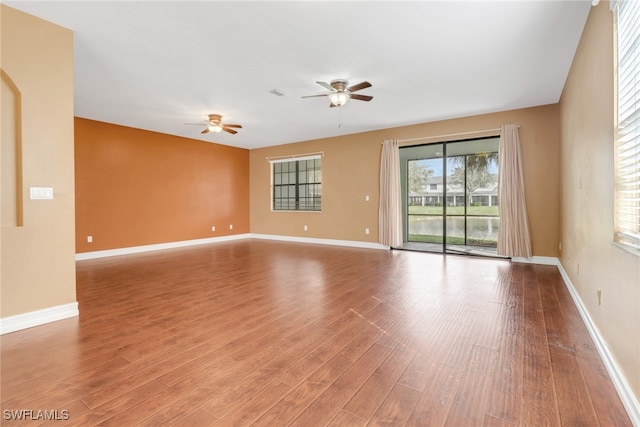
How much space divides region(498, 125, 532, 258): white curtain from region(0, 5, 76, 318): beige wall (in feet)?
20.4

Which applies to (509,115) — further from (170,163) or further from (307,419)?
(170,163)

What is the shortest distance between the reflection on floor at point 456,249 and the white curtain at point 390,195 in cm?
47

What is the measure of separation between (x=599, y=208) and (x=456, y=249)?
421 centimetres

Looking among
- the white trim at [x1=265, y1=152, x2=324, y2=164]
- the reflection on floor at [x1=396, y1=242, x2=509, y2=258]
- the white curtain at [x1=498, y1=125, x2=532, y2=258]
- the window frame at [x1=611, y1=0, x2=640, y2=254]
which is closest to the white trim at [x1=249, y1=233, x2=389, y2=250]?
the reflection on floor at [x1=396, y1=242, x2=509, y2=258]

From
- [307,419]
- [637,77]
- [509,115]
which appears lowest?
[307,419]

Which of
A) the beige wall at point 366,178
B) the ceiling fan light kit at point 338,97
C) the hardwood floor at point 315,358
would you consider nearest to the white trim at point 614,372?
the hardwood floor at point 315,358

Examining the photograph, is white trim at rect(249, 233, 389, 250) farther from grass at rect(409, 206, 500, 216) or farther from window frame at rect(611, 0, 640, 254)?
window frame at rect(611, 0, 640, 254)

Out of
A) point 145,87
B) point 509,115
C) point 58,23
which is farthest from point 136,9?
point 509,115

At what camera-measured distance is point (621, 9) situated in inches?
69.5

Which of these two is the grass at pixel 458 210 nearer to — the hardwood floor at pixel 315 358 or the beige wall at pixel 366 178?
the beige wall at pixel 366 178

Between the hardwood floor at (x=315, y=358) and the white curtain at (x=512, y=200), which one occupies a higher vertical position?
the white curtain at (x=512, y=200)

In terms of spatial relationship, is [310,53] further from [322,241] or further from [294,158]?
[322,241]

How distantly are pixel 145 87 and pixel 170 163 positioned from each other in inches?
119

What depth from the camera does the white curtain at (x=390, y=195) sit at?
6359mm
